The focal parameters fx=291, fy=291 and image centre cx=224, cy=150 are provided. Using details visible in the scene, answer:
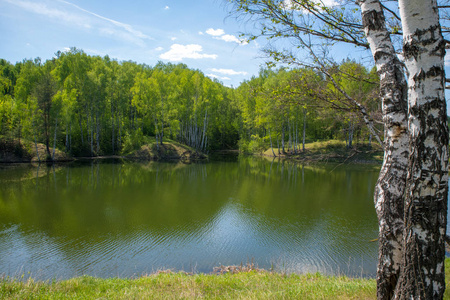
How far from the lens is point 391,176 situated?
133 inches

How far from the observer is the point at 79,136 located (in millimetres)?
41656

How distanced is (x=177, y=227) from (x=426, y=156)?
36.3 ft

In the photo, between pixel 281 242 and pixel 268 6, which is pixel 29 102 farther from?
pixel 268 6

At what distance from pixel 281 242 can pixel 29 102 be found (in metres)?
33.4

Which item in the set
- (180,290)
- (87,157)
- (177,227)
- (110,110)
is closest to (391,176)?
(180,290)

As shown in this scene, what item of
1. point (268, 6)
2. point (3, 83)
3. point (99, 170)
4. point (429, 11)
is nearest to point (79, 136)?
point (99, 170)

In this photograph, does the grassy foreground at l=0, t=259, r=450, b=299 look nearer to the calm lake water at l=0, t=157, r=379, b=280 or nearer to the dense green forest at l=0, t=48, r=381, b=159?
the calm lake water at l=0, t=157, r=379, b=280

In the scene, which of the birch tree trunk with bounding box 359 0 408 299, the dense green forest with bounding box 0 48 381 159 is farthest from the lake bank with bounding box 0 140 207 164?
the birch tree trunk with bounding box 359 0 408 299

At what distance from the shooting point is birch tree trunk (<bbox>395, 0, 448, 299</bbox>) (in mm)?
2707

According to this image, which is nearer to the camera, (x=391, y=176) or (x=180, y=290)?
(x=391, y=176)

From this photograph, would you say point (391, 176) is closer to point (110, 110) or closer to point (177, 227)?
point (177, 227)

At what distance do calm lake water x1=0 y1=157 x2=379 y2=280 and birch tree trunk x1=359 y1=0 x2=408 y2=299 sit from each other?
3.09 meters

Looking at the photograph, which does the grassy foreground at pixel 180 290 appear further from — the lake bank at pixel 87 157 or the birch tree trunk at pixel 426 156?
the lake bank at pixel 87 157

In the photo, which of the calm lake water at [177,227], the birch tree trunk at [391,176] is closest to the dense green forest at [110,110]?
the calm lake water at [177,227]
